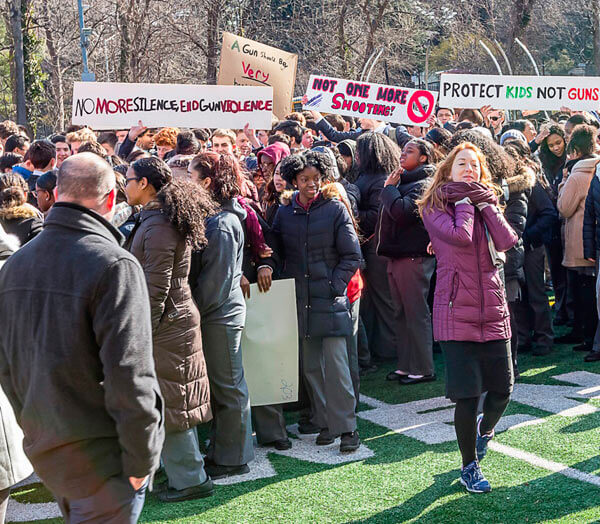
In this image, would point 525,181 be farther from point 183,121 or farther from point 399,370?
point 183,121

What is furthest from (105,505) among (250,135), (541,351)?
(250,135)

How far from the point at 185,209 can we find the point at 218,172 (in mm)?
688

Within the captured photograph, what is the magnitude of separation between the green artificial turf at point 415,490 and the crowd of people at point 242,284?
18 cm

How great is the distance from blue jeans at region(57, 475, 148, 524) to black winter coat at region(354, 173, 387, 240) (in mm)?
4778

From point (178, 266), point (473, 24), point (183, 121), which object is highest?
point (473, 24)

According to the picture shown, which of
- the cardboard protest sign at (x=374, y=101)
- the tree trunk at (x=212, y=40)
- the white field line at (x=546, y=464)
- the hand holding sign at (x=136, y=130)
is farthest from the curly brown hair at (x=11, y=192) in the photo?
the tree trunk at (x=212, y=40)

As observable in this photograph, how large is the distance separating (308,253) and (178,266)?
132cm

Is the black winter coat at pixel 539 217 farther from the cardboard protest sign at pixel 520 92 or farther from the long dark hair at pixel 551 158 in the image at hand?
the cardboard protest sign at pixel 520 92

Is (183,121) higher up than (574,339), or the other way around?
(183,121)

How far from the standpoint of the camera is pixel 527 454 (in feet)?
18.4

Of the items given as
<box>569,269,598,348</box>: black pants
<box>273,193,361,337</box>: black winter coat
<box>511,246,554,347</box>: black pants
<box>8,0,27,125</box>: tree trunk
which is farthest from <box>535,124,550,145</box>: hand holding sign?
<box>8,0,27,125</box>: tree trunk

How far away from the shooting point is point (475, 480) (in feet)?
16.5

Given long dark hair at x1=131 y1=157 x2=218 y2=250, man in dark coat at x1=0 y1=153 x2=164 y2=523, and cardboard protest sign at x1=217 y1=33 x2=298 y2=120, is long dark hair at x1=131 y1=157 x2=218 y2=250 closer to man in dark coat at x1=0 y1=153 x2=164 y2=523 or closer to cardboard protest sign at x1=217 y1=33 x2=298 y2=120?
man in dark coat at x1=0 y1=153 x2=164 y2=523

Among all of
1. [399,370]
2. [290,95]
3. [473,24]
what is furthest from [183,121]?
[473,24]
